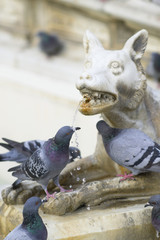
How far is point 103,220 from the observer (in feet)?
14.7

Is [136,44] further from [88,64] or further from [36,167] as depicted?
[36,167]

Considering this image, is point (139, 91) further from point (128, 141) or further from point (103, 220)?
point (103, 220)

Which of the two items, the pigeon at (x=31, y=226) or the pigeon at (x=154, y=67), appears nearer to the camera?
the pigeon at (x=31, y=226)

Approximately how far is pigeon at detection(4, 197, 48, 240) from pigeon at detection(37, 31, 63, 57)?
211 inches

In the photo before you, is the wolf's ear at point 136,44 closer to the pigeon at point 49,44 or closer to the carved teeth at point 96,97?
the carved teeth at point 96,97

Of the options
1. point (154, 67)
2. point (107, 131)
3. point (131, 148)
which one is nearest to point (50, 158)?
point (107, 131)

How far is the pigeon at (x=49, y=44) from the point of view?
30.8 ft

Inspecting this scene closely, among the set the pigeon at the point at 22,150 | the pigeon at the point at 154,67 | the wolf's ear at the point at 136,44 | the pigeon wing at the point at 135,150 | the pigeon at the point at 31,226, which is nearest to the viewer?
the pigeon at the point at 31,226

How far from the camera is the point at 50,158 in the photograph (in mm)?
4406

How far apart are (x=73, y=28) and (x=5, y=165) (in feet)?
7.63

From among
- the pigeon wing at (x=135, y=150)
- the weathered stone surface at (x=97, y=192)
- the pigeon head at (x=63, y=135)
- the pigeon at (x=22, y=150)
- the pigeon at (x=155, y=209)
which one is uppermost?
the pigeon head at (x=63, y=135)

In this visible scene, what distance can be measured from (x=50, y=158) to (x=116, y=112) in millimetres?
512

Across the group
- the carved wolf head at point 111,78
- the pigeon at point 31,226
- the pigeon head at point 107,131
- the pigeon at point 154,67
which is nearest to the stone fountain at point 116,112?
the carved wolf head at point 111,78

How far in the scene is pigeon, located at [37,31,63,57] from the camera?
940 cm
